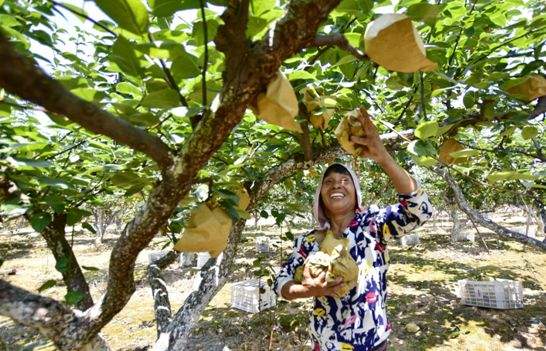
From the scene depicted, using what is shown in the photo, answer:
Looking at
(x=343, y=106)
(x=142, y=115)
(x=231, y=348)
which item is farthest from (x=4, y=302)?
(x=231, y=348)

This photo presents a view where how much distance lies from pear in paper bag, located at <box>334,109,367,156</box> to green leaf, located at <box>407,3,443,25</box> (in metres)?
0.35

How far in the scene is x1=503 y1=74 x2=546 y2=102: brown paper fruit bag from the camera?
3.63 ft

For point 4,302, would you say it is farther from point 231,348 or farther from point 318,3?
Result: point 231,348

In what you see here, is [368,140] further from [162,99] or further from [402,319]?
[402,319]

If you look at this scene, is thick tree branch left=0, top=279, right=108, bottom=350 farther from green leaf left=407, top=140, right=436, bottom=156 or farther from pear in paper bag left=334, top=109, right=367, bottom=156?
green leaf left=407, top=140, right=436, bottom=156

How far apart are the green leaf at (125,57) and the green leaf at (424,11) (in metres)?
0.58

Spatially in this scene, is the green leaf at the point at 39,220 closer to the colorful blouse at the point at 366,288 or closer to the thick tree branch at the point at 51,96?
the thick tree branch at the point at 51,96

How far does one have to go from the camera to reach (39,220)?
1.33 m

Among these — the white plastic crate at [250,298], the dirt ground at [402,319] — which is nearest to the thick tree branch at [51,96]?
the dirt ground at [402,319]

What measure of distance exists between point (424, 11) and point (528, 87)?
59cm

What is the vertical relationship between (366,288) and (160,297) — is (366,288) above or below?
above

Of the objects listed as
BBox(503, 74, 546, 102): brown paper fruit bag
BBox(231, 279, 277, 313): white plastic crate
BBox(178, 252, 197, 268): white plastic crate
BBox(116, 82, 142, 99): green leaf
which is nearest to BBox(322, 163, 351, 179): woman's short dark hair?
BBox(503, 74, 546, 102): brown paper fruit bag

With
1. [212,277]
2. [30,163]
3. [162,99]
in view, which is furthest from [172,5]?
[212,277]

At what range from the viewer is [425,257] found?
13.9 metres
